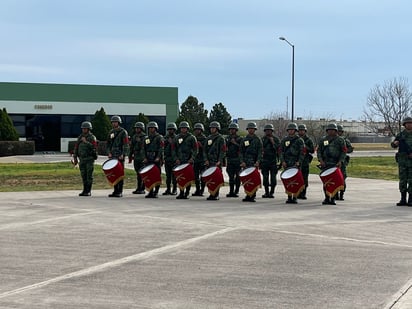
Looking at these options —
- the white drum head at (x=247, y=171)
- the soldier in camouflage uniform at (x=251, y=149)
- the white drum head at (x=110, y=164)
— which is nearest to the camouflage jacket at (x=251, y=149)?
the soldier in camouflage uniform at (x=251, y=149)

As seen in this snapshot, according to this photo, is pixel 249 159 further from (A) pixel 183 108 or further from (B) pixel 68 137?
(A) pixel 183 108

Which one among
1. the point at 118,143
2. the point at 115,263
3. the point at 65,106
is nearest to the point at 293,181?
the point at 118,143

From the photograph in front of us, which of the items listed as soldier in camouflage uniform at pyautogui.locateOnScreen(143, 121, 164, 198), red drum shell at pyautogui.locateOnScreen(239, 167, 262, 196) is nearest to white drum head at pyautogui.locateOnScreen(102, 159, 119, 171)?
soldier in camouflage uniform at pyautogui.locateOnScreen(143, 121, 164, 198)

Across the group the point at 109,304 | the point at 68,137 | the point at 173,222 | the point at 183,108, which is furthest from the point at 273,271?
the point at 183,108

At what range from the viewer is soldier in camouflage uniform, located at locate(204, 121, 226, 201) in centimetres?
1644

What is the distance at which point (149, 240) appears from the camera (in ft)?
32.5

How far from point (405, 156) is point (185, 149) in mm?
5375

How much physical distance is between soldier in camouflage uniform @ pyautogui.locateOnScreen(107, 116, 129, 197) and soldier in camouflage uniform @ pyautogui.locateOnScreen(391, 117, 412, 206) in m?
6.71

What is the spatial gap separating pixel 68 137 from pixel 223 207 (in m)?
48.3

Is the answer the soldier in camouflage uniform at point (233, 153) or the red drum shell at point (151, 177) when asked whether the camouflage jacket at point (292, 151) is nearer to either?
the soldier in camouflage uniform at point (233, 153)

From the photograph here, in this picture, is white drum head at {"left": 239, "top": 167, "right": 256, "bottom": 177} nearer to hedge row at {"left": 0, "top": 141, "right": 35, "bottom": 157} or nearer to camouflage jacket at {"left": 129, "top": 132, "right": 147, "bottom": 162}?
camouflage jacket at {"left": 129, "top": 132, "right": 147, "bottom": 162}

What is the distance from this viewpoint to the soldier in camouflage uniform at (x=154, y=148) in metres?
17.1

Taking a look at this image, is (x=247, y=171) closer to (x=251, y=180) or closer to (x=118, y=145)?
(x=251, y=180)

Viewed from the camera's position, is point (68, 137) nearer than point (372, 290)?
No
